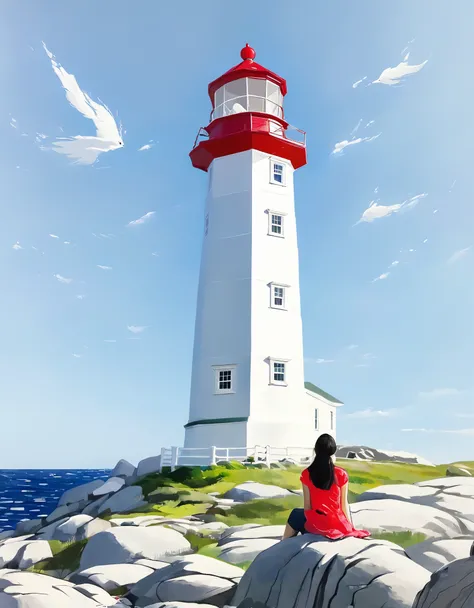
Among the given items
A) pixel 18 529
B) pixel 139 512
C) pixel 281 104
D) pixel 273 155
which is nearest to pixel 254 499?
pixel 139 512

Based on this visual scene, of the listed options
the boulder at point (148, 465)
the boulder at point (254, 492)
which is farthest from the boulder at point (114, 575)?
the boulder at point (148, 465)

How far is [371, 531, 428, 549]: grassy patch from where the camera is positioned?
43.4ft

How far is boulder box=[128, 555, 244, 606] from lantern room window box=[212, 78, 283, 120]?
793 inches

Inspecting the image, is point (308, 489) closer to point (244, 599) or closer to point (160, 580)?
point (244, 599)

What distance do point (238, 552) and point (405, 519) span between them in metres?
4.27

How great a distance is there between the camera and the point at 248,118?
2606 centimetres

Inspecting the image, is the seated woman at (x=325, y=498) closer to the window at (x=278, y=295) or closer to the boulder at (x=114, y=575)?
the boulder at (x=114, y=575)

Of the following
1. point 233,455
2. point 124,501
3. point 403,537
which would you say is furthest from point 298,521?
point 233,455

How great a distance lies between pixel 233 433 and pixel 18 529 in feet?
29.4

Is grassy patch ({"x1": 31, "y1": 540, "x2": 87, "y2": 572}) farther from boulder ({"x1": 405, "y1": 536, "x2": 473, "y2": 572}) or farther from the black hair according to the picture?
the black hair

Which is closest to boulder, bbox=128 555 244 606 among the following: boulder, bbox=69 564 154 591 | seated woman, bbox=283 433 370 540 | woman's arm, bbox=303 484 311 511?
boulder, bbox=69 564 154 591

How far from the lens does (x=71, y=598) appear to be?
980 cm

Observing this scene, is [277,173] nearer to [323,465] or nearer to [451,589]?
[323,465]

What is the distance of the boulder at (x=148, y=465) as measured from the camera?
25.3 m
